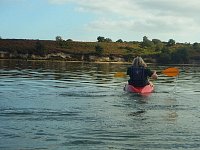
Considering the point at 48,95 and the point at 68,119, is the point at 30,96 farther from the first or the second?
the point at 68,119

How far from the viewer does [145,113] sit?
18359mm

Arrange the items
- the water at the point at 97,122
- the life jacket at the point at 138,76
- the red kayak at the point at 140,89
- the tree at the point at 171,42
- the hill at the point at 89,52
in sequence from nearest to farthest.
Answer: the water at the point at 97,122
the life jacket at the point at 138,76
the red kayak at the point at 140,89
the hill at the point at 89,52
the tree at the point at 171,42

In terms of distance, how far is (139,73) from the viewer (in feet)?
89.5

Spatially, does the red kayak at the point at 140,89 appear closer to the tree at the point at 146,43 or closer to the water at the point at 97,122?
the water at the point at 97,122

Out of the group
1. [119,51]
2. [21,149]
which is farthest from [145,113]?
[119,51]

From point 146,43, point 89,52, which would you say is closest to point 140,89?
point 89,52

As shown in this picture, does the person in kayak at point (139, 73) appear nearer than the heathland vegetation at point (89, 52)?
Yes

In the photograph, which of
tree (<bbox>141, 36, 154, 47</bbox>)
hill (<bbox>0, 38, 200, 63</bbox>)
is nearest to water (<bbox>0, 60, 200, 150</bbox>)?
hill (<bbox>0, 38, 200, 63</bbox>)

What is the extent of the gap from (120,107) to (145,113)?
85.1 inches

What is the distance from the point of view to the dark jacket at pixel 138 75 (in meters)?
27.2

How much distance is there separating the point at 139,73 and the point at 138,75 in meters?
0.17

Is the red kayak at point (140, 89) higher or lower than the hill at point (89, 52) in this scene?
lower

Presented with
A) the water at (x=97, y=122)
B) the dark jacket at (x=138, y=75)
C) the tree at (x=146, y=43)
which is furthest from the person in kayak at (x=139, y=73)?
the tree at (x=146, y=43)

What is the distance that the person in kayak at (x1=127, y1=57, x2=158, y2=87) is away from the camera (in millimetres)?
27250
